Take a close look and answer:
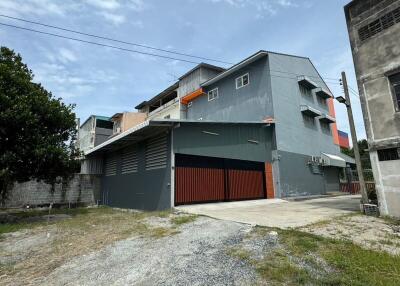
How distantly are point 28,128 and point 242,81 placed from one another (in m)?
15.7

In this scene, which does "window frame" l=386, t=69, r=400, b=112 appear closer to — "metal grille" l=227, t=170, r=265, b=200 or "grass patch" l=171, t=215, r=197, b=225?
"grass patch" l=171, t=215, r=197, b=225

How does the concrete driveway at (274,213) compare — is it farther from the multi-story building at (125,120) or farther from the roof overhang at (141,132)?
the multi-story building at (125,120)

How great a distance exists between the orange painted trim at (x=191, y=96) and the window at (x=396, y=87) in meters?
16.7

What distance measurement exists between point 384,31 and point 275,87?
9.54 metres

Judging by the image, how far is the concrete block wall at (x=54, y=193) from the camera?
1802cm

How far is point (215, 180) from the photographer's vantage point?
15258 mm

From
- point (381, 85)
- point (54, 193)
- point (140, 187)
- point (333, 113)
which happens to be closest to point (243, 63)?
point (381, 85)

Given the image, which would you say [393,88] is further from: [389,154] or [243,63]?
[243,63]

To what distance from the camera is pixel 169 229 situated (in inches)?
338

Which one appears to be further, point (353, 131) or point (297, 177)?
point (297, 177)

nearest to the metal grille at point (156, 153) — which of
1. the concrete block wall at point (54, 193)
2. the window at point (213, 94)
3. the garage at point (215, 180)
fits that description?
the garage at point (215, 180)

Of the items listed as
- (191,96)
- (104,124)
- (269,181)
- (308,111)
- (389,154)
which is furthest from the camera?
(104,124)

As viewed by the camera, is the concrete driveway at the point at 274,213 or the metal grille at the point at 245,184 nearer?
the concrete driveway at the point at 274,213

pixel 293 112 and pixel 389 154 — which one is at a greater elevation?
pixel 293 112
